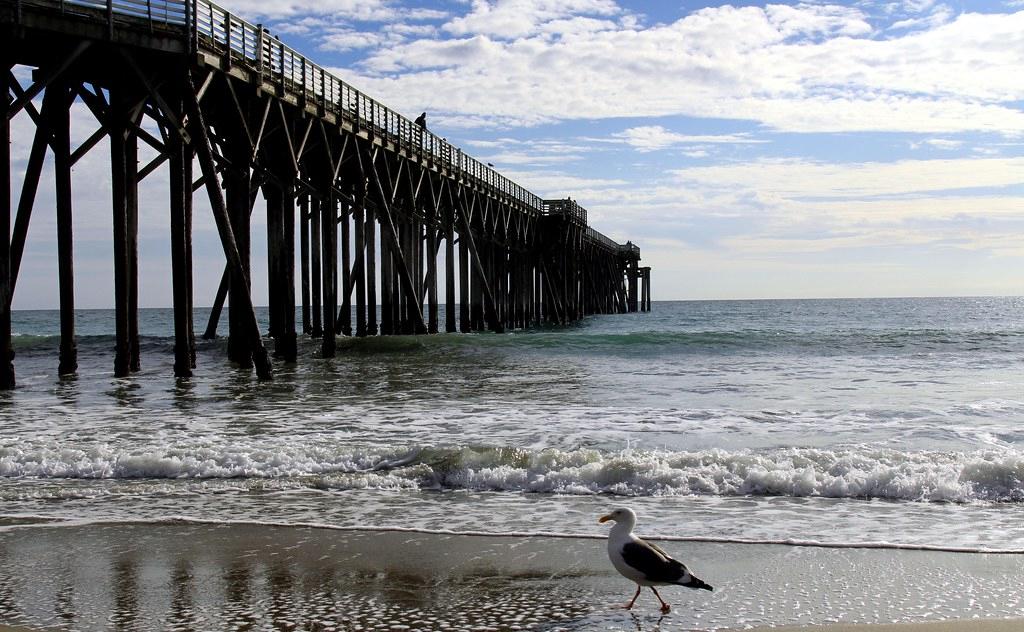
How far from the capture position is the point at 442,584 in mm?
5340

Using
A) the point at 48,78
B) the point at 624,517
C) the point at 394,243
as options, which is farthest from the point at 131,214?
the point at 624,517

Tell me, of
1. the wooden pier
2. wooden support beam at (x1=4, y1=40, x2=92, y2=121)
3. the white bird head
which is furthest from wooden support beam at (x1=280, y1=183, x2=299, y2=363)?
the white bird head

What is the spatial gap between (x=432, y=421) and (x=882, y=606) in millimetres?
7902

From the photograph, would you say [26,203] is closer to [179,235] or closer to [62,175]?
[62,175]

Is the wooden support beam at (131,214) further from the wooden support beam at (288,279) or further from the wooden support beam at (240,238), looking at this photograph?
the wooden support beam at (288,279)

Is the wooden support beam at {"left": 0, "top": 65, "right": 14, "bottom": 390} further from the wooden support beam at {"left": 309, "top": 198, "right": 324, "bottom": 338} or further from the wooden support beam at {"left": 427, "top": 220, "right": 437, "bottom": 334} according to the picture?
the wooden support beam at {"left": 427, "top": 220, "right": 437, "bottom": 334}

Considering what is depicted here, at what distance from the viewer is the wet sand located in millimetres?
4727

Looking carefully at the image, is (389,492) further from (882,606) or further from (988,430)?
(988,430)

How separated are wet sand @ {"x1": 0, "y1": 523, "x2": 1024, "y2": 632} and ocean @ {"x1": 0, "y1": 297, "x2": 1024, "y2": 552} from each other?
47cm

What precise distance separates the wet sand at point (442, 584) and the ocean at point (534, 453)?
465 millimetres

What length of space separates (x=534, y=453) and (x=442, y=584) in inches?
156

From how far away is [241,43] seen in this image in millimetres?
17531

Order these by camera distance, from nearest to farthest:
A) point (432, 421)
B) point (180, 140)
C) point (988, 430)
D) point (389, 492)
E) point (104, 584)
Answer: point (104, 584) < point (389, 492) < point (988, 430) < point (432, 421) < point (180, 140)

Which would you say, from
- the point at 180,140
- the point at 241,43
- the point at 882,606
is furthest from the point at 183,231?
the point at 882,606
